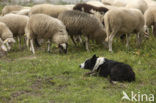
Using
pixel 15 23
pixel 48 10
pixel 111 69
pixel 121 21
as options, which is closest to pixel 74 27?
pixel 121 21

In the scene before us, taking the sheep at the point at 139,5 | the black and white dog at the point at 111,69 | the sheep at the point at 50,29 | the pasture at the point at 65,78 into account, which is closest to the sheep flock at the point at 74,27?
the sheep at the point at 50,29

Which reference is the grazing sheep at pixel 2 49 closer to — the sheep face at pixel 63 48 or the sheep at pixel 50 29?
the sheep at pixel 50 29

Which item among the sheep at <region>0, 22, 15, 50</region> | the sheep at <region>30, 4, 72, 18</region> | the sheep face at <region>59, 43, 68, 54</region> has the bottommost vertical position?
the sheep face at <region>59, 43, 68, 54</region>

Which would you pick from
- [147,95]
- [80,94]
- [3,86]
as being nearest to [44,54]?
[3,86]

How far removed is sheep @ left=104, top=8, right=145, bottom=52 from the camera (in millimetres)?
10359

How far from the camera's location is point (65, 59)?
9.87 m

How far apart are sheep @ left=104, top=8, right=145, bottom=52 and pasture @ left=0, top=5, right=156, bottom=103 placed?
0.64m

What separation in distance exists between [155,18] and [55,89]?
633cm

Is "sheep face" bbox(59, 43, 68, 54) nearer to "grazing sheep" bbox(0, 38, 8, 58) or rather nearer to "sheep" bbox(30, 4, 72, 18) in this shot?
"grazing sheep" bbox(0, 38, 8, 58)

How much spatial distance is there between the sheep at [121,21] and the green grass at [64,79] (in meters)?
0.64

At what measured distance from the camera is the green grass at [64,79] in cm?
645

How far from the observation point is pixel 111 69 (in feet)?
24.7

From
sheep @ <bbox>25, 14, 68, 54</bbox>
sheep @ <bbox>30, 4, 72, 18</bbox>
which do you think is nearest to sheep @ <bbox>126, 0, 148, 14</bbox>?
A: sheep @ <bbox>30, 4, 72, 18</bbox>

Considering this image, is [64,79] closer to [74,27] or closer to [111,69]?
[111,69]
